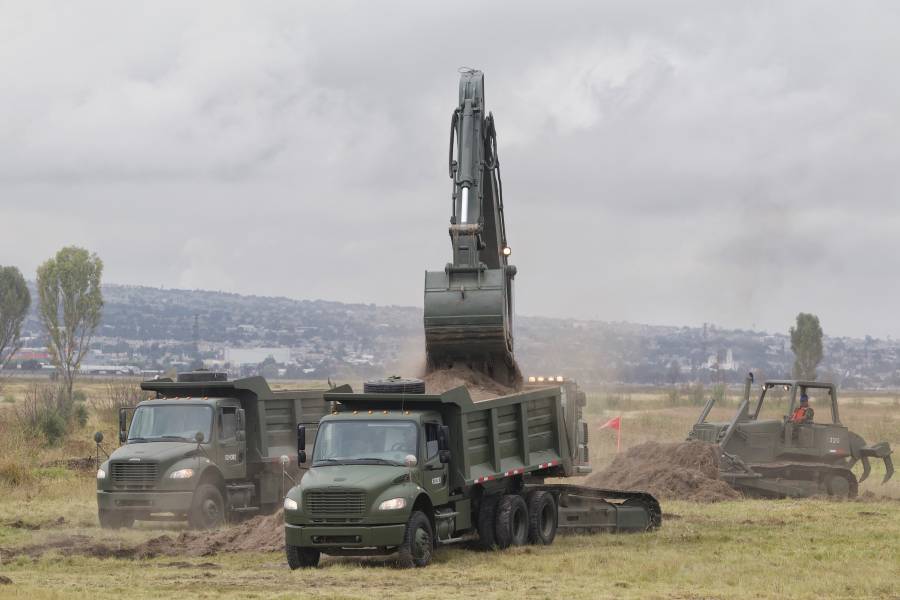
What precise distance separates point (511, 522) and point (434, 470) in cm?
204

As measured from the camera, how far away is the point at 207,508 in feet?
82.6

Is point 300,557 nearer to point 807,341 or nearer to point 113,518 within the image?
point 113,518

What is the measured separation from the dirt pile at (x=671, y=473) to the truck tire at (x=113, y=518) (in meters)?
10.8

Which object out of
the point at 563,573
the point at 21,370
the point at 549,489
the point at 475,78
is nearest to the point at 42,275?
the point at 475,78

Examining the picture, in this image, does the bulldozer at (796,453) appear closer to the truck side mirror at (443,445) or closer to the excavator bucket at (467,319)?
the excavator bucket at (467,319)

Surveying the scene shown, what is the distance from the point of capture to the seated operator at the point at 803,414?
105ft

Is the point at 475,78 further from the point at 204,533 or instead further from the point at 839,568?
the point at 839,568

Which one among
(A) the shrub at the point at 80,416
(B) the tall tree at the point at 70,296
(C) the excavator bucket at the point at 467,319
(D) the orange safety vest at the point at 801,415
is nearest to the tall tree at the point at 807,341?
(B) the tall tree at the point at 70,296

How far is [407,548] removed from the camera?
19.3 metres

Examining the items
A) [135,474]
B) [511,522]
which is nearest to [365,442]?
[511,522]

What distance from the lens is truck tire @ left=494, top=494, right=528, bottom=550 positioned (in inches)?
848

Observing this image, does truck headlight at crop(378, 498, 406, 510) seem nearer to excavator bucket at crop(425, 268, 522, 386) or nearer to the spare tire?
the spare tire

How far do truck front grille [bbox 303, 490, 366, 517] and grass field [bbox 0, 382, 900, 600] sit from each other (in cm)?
81

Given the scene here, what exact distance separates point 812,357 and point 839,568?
3154 inches
